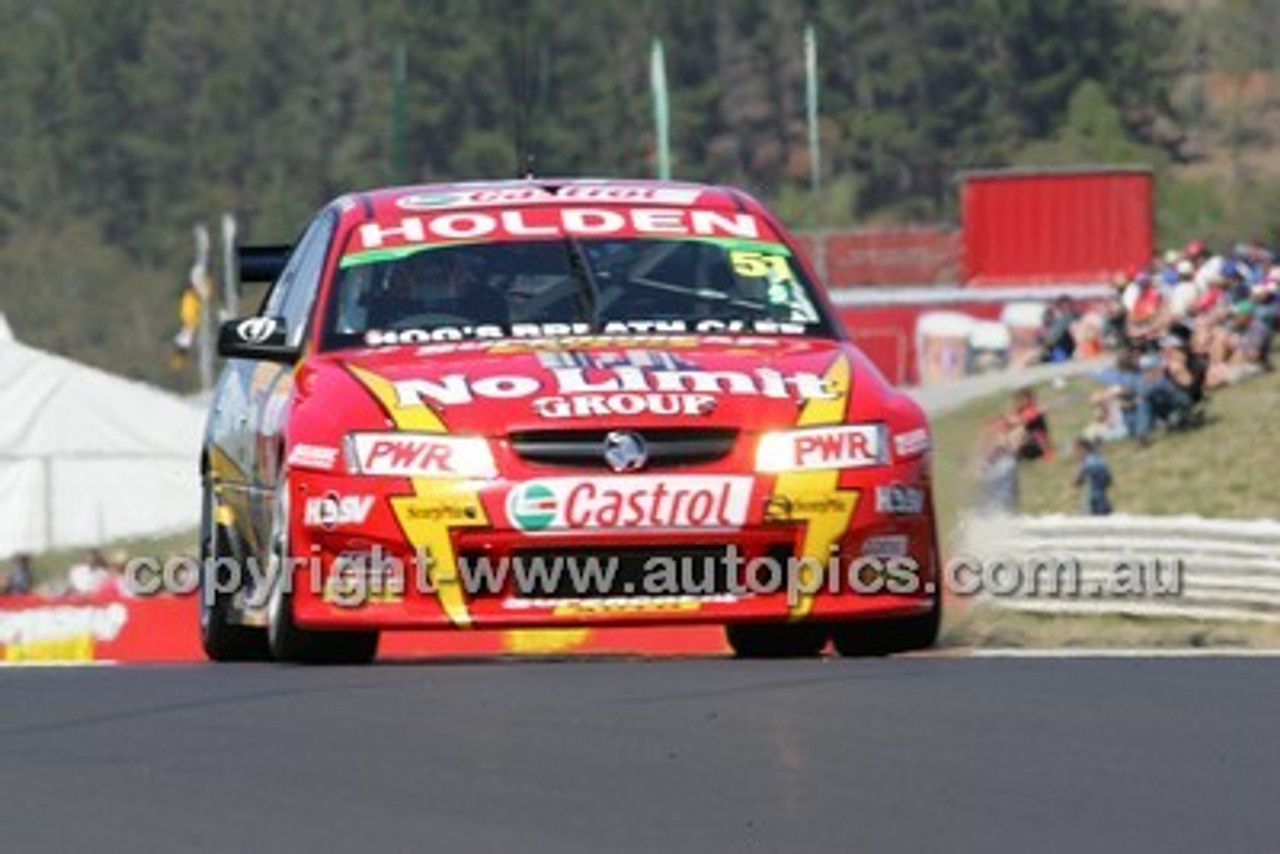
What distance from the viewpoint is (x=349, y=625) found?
9898mm

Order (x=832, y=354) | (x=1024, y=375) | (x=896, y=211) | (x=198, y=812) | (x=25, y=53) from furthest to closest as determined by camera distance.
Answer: (x=25, y=53)
(x=896, y=211)
(x=1024, y=375)
(x=832, y=354)
(x=198, y=812)

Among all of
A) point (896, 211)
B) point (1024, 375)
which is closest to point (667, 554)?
point (1024, 375)

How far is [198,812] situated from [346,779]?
0.43 metres

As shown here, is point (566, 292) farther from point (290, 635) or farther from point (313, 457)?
point (290, 635)

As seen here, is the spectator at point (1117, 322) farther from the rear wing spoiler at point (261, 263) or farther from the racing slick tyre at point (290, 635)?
the racing slick tyre at point (290, 635)

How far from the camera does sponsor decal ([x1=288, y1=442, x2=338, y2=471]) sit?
32.6 ft

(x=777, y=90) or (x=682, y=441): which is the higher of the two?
(x=682, y=441)

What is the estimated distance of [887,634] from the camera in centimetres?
1034

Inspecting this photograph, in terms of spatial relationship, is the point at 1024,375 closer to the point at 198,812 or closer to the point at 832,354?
the point at 832,354

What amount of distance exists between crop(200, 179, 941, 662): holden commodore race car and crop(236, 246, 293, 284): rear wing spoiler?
80.0 inches

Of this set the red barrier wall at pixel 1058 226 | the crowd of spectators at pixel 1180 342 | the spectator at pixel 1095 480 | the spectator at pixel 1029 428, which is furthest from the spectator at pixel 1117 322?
the red barrier wall at pixel 1058 226

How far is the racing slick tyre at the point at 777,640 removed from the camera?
1085 cm

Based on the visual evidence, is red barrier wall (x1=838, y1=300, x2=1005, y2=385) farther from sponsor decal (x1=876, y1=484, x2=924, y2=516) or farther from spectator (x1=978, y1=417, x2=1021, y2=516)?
sponsor decal (x1=876, y1=484, x2=924, y2=516)

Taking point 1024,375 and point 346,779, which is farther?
point 1024,375
